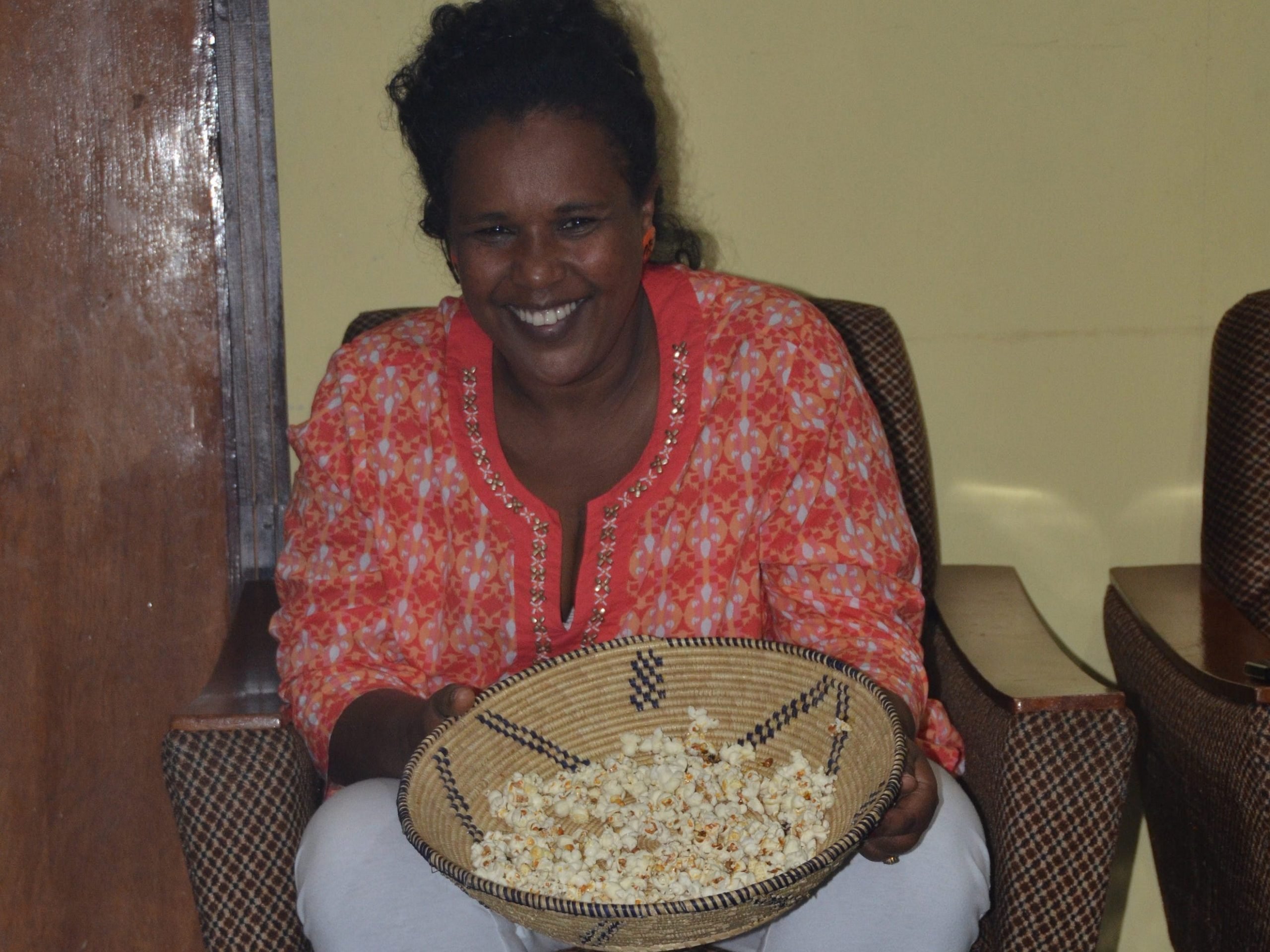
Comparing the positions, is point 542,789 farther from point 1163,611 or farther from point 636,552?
point 1163,611

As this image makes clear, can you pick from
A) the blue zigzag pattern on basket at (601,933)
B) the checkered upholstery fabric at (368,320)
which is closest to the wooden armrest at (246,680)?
the checkered upholstery fabric at (368,320)

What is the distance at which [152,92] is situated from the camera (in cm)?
201

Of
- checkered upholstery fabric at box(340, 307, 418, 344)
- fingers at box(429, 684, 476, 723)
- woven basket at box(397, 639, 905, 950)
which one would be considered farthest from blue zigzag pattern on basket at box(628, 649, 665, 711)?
checkered upholstery fabric at box(340, 307, 418, 344)

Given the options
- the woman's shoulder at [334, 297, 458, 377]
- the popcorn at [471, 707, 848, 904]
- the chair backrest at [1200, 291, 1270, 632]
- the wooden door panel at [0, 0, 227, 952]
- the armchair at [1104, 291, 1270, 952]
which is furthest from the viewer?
the wooden door panel at [0, 0, 227, 952]

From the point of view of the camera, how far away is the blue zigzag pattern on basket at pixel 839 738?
1.33 meters

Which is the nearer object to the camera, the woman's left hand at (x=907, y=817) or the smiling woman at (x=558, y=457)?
the woman's left hand at (x=907, y=817)

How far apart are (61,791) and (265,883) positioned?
0.91 meters

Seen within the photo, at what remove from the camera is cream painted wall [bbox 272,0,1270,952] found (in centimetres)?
205

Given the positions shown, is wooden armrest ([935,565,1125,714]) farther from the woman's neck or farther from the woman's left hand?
the woman's neck

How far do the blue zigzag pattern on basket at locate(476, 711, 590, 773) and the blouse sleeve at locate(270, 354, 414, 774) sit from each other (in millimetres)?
222

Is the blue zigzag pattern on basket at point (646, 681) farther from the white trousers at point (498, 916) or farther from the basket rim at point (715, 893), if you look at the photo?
the white trousers at point (498, 916)

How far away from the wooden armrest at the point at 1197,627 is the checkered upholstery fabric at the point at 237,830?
42.5 inches

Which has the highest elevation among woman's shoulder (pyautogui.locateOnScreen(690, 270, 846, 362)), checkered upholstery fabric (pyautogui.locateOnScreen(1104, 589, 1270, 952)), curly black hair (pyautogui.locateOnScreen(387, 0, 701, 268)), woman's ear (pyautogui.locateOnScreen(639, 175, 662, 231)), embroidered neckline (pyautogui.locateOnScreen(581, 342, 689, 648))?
curly black hair (pyautogui.locateOnScreen(387, 0, 701, 268))

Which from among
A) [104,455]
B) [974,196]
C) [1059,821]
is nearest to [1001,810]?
[1059,821]
